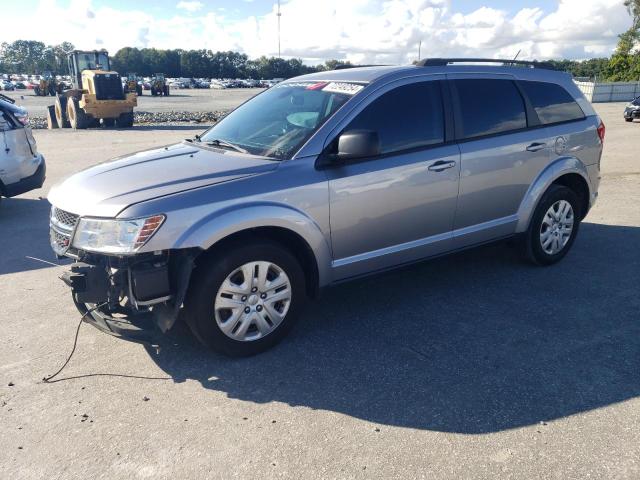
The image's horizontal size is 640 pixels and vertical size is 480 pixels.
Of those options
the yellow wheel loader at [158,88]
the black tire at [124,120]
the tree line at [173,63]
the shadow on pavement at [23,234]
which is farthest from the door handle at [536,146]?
the tree line at [173,63]

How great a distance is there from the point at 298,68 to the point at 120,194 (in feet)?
397

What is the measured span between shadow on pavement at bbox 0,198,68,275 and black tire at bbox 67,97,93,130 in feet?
46.7

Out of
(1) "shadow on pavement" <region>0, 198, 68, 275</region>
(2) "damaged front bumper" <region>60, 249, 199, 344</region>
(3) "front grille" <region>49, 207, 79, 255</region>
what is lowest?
(1) "shadow on pavement" <region>0, 198, 68, 275</region>

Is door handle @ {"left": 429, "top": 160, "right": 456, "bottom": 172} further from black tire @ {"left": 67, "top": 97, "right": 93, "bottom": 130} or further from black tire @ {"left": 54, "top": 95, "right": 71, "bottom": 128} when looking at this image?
black tire @ {"left": 54, "top": 95, "right": 71, "bottom": 128}

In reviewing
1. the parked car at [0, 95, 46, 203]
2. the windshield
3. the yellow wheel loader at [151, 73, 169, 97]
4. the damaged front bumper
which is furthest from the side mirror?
the yellow wheel loader at [151, 73, 169, 97]

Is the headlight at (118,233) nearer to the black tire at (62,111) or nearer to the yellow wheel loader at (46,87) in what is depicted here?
the black tire at (62,111)

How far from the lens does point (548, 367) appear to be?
3.65 metres

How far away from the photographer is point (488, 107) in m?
4.85

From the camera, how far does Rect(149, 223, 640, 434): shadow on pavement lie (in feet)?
10.7

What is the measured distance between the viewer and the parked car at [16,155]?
7664 mm

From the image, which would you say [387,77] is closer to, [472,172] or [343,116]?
[343,116]

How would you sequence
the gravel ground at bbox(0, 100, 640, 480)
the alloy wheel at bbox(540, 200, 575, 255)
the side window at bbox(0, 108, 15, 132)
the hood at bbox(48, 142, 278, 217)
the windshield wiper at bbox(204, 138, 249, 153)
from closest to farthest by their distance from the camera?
the gravel ground at bbox(0, 100, 640, 480) < the hood at bbox(48, 142, 278, 217) < the windshield wiper at bbox(204, 138, 249, 153) < the alloy wheel at bbox(540, 200, 575, 255) < the side window at bbox(0, 108, 15, 132)

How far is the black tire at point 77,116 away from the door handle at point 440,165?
2095 centimetres

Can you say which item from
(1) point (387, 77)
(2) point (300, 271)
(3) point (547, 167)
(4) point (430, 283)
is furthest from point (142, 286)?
(3) point (547, 167)
